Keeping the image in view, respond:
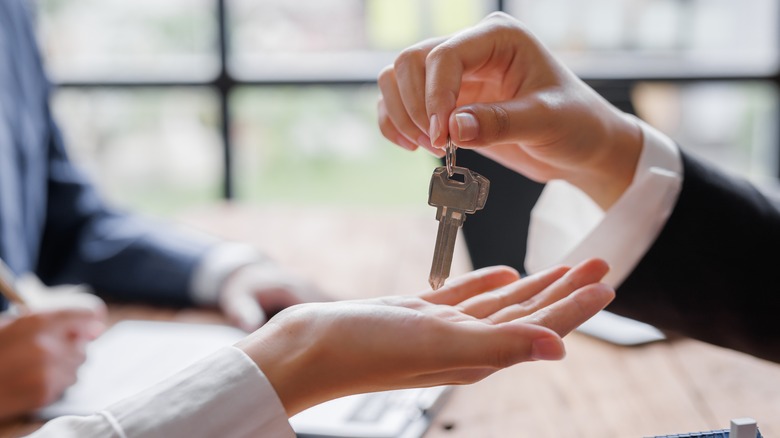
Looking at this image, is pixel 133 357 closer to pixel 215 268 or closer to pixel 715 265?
pixel 215 268

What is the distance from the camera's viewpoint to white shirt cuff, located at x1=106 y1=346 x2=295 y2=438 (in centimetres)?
67

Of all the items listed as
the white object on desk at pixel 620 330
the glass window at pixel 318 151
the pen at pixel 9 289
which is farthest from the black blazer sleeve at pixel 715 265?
the glass window at pixel 318 151

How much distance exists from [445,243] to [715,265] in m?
0.44

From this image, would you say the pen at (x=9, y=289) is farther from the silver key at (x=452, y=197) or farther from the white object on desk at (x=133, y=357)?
the silver key at (x=452, y=197)

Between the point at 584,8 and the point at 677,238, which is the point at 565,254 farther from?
the point at 584,8

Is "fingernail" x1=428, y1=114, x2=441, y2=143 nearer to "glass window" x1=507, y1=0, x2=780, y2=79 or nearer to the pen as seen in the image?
the pen

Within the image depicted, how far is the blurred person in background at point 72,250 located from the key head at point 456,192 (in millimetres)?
602

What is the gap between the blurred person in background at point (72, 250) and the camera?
1.17 m

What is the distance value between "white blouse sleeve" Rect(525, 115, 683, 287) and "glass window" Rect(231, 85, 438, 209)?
2.10m

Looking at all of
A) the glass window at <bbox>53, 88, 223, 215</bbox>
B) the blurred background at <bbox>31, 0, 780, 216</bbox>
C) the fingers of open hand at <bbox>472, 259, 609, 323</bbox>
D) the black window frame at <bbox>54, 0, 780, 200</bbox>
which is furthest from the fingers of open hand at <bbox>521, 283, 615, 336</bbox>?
the glass window at <bbox>53, 88, 223, 215</bbox>

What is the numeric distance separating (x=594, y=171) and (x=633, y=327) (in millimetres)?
337

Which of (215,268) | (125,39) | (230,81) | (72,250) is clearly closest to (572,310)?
(215,268)

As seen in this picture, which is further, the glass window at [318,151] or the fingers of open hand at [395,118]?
the glass window at [318,151]

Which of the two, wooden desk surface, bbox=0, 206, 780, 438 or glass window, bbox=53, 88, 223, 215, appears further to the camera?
glass window, bbox=53, 88, 223, 215
